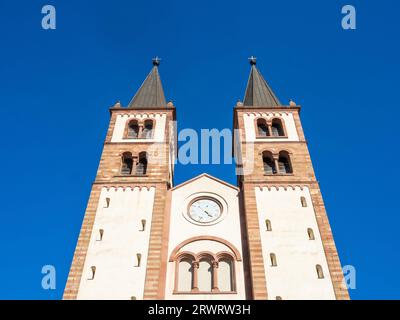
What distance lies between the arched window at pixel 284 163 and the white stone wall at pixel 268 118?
3.92 feet

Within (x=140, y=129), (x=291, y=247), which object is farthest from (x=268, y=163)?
(x=140, y=129)

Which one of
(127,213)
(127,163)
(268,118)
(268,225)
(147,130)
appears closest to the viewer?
(268,225)

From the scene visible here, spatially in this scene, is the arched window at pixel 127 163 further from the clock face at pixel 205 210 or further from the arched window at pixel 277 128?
the arched window at pixel 277 128

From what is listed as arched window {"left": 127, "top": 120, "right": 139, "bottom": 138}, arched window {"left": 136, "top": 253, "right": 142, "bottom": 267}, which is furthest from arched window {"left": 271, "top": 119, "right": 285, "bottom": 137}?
arched window {"left": 136, "top": 253, "right": 142, "bottom": 267}

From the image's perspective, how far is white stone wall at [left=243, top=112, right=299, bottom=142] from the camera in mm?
26094

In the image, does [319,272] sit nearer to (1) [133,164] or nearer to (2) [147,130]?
(1) [133,164]

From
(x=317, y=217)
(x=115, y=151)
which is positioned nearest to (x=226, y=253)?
(x=317, y=217)

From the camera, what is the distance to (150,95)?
3203 centimetres

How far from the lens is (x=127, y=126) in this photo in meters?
27.7

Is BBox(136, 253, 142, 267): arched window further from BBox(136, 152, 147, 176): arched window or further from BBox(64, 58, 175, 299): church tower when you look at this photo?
BBox(136, 152, 147, 176): arched window

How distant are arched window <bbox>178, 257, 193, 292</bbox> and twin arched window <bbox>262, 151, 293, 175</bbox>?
24.0 feet

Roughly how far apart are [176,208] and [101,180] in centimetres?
464

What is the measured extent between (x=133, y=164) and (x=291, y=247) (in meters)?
10.5
